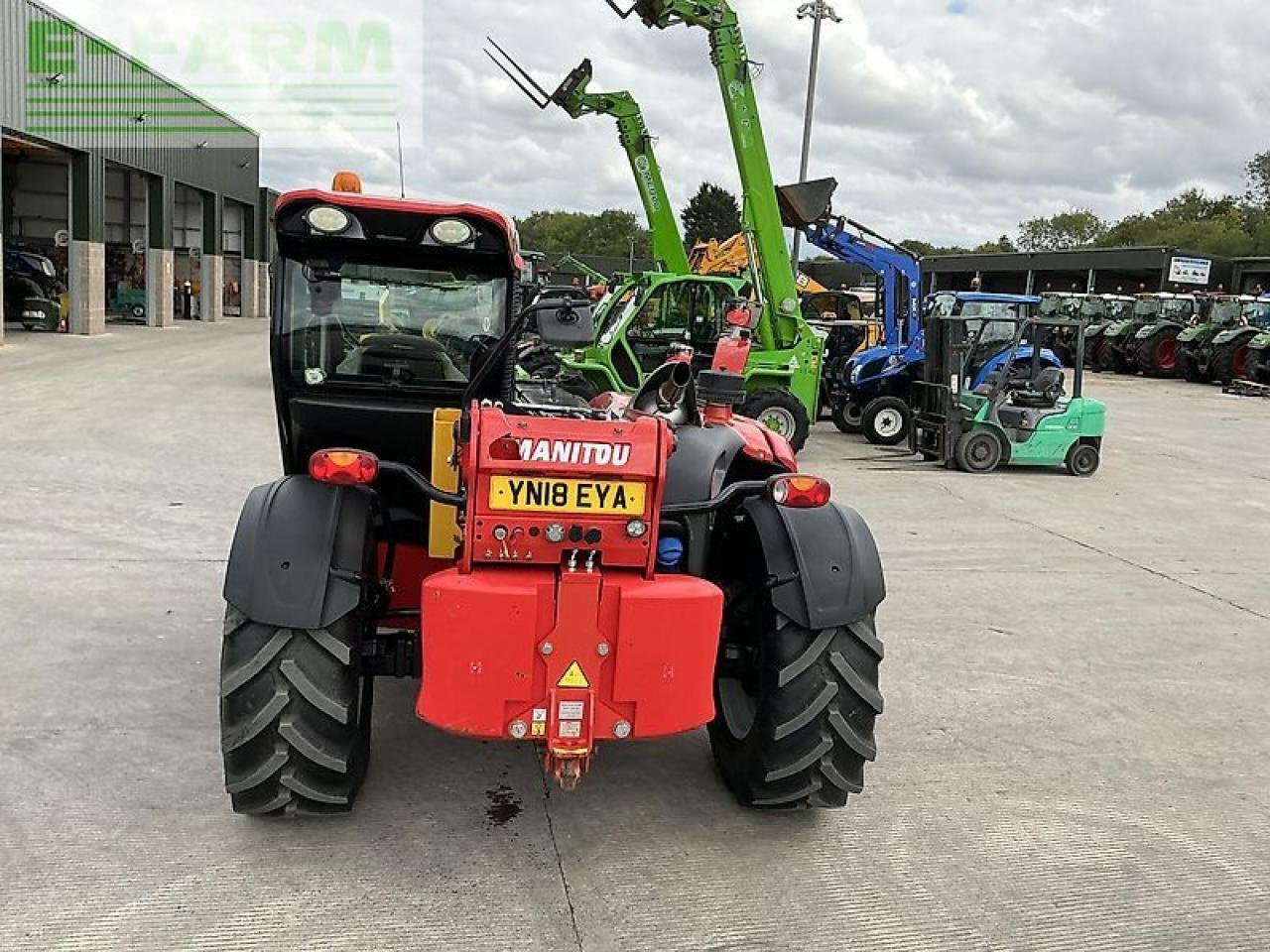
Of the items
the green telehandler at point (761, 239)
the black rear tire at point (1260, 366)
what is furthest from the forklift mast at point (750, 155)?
the black rear tire at point (1260, 366)

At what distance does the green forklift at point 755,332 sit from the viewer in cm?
1281

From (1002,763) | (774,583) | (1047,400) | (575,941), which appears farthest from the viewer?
(1047,400)

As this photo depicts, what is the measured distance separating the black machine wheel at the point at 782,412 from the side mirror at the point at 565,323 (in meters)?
9.39

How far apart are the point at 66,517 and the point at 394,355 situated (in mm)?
4374

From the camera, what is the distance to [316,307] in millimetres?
4414

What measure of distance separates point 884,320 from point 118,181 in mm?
31287

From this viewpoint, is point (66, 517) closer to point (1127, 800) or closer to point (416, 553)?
point (416, 553)

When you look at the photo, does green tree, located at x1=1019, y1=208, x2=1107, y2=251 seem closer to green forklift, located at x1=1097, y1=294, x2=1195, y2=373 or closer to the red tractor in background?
green forklift, located at x1=1097, y1=294, x2=1195, y2=373

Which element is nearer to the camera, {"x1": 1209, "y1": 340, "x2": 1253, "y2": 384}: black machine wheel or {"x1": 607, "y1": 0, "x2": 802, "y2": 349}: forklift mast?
{"x1": 607, "y1": 0, "x2": 802, "y2": 349}: forklift mast

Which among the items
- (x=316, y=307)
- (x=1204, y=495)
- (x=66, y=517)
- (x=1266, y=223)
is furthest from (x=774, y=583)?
(x=1266, y=223)

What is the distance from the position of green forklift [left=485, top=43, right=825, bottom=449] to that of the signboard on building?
3198cm

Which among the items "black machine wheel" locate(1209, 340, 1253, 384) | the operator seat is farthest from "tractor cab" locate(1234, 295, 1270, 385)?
the operator seat

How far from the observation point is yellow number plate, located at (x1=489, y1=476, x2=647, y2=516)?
3.28 meters

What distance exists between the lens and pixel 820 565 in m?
3.68
